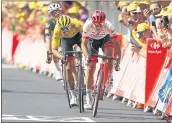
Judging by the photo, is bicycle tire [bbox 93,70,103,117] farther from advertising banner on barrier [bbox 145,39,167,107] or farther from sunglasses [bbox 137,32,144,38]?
sunglasses [bbox 137,32,144,38]

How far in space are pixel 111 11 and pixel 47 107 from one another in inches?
225

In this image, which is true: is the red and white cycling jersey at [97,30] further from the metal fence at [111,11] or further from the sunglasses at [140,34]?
the metal fence at [111,11]

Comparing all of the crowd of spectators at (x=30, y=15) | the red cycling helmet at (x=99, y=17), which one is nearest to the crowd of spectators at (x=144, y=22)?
the red cycling helmet at (x=99, y=17)

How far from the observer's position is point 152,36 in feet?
54.3

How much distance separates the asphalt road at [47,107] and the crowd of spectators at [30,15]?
2.72 m

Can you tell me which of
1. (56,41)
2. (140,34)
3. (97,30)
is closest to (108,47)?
(97,30)

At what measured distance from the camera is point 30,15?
28344mm

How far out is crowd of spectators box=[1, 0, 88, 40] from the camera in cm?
2412

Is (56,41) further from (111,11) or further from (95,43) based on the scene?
(111,11)

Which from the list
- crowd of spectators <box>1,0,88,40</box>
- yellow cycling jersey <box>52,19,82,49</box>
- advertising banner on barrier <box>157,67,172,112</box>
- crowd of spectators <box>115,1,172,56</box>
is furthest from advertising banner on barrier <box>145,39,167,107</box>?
crowd of spectators <box>1,0,88,40</box>

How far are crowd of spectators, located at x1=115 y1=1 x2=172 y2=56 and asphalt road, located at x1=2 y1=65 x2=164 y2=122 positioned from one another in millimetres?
1194

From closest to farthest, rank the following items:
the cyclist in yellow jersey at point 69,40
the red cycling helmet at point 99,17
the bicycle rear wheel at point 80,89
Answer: the red cycling helmet at point 99,17 < the bicycle rear wheel at point 80,89 < the cyclist in yellow jersey at point 69,40

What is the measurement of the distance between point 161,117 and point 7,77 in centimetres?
944

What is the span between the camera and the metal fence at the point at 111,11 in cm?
2038
